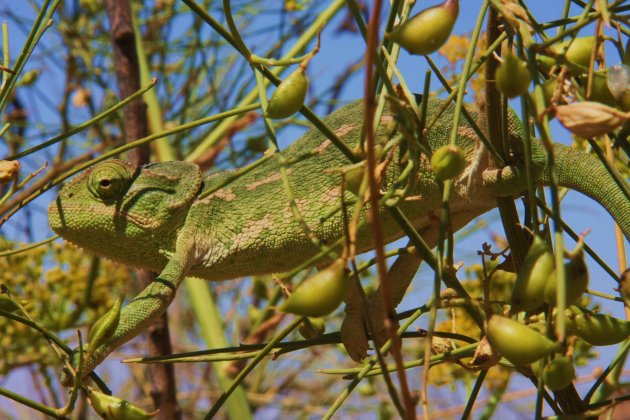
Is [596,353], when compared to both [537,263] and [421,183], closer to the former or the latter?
[421,183]

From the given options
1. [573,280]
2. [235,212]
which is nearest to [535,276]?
[573,280]

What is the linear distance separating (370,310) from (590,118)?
0.67 meters

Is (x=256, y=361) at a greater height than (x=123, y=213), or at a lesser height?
lesser

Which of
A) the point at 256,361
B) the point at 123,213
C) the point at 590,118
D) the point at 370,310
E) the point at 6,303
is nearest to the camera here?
the point at 590,118

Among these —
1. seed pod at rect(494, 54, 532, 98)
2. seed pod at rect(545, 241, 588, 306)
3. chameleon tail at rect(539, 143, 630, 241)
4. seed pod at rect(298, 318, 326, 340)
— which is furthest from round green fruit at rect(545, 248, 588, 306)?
chameleon tail at rect(539, 143, 630, 241)

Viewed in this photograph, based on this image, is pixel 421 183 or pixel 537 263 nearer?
pixel 537 263

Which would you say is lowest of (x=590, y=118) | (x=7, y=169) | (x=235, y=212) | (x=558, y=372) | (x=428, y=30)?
(x=558, y=372)

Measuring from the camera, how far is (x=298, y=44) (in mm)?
1933

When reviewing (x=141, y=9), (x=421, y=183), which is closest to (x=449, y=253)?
(x=421, y=183)

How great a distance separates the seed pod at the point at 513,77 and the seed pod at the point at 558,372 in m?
0.19

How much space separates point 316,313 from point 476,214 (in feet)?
2.74

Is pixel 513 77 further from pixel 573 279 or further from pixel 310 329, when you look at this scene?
pixel 310 329

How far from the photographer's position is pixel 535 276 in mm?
574

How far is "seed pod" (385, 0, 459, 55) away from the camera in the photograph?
1.94 ft
